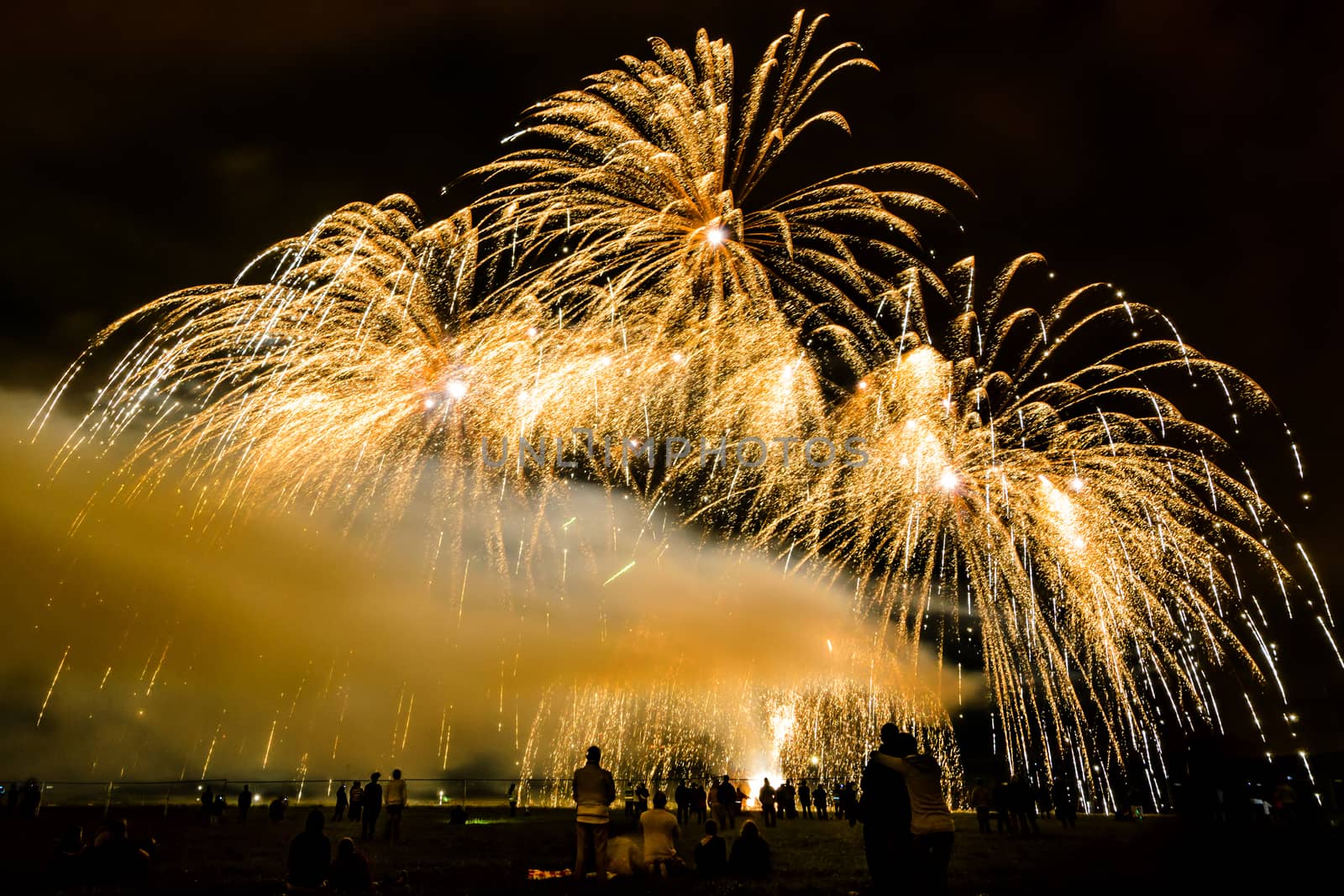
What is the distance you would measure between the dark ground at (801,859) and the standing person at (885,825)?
247cm

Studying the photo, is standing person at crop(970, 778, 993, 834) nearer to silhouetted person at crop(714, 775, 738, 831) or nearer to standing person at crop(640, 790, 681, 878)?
silhouetted person at crop(714, 775, 738, 831)

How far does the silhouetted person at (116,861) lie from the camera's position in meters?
9.59

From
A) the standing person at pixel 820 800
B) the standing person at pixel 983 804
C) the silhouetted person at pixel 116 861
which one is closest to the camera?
the silhouetted person at pixel 116 861

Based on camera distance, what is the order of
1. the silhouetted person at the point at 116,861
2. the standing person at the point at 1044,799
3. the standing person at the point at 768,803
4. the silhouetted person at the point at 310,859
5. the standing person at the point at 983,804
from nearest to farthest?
the silhouetted person at the point at 310,859 → the silhouetted person at the point at 116,861 → the standing person at the point at 983,804 → the standing person at the point at 768,803 → the standing person at the point at 1044,799

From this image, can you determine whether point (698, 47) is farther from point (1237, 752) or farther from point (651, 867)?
point (1237, 752)

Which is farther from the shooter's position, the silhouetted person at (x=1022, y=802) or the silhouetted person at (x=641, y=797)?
the silhouetted person at (x=641, y=797)

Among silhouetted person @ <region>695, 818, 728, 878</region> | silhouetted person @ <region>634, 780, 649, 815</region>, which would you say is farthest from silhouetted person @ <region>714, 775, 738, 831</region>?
silhouetted person @ <region>695, 818, 728, 878</region>

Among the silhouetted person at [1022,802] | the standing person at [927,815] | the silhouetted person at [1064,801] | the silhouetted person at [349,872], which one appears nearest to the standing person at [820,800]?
the silhouetted person at [1064,801]

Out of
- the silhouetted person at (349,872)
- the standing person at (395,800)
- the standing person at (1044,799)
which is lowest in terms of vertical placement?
the silhouetted person at (349,872)

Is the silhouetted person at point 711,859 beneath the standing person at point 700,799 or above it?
beneath

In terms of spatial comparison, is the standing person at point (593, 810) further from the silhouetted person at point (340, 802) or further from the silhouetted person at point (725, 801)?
the silhouetted person at point (340, 802)

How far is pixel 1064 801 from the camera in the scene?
2362cm

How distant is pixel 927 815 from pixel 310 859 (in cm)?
682

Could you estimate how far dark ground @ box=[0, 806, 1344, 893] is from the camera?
979 cm
